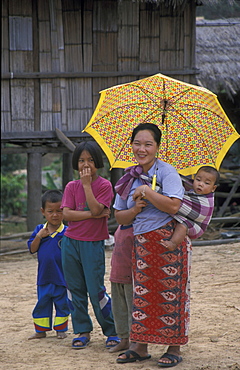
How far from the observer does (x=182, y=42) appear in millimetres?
9461

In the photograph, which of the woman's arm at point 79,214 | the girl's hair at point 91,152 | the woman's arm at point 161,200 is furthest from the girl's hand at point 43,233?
the woman's arm at point 161,200

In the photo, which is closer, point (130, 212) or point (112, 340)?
point (130, 212)

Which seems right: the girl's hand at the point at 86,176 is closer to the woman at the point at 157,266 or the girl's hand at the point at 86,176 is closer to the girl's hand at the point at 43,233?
the woman at the point at 157,266

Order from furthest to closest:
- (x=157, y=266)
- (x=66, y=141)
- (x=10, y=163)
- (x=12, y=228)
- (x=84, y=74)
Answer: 1. (x=10, y=163)
2. (x=12, y=228)
3. (x=84, y=74)
4. (x=66, y=141)
5. (x=157, y=266)

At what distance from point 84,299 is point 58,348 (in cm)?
46

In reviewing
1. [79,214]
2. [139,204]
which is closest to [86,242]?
[79,214]

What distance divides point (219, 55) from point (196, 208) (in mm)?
9671

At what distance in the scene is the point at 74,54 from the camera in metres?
9.26

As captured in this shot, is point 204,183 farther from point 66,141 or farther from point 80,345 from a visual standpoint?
point 66,141

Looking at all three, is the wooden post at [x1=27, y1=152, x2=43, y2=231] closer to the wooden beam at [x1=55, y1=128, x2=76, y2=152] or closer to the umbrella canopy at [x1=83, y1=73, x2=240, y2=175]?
the wooden beam at [x1=55, y1=128, x2=76, y2=152]

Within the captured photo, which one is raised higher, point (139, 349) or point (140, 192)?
point (140, 192)

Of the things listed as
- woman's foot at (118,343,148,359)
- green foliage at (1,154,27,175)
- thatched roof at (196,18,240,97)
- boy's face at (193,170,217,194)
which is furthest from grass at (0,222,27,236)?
boy's face at (193,170,217,194)

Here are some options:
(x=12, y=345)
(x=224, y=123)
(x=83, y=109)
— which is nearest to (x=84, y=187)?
(x=224, y=123)

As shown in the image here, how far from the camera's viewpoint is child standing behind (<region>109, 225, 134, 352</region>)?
3570 millimetres
